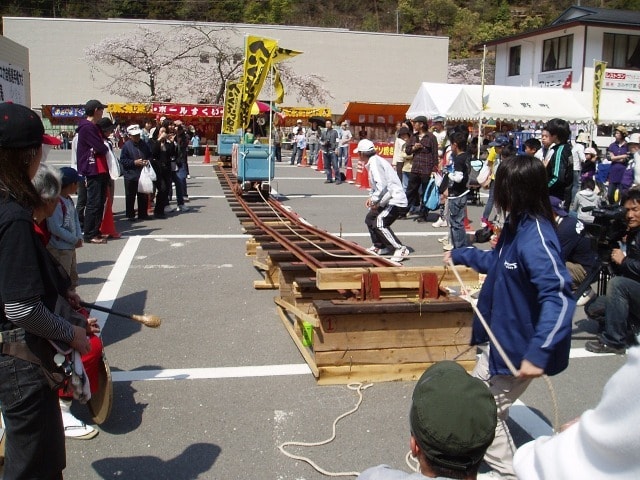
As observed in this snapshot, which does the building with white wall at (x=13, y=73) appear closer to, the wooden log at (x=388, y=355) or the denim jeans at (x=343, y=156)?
the wooden log at (x=388, y=355)

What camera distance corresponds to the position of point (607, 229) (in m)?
6.02

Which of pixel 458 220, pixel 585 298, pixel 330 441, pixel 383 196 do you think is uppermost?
pixel 383 196

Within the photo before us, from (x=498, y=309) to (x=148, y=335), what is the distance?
13.0ft

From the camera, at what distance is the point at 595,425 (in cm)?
115

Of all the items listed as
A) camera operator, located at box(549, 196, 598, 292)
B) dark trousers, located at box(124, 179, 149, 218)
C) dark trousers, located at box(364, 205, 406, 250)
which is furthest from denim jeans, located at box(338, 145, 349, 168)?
camera operator, located at box(549, 196, 598, 292)

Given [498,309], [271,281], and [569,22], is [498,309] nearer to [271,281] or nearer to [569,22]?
[271,281]

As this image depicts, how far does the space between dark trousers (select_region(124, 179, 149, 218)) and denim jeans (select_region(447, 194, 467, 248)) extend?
258 inches

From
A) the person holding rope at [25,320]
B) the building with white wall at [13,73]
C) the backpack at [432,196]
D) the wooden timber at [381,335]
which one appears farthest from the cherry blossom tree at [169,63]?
the person holding rope at [25,320]

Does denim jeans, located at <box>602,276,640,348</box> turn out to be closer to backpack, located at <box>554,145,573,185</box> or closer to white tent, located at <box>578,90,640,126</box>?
backpack, located at <box>554,145,573,185</box>

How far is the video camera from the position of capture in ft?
19.5

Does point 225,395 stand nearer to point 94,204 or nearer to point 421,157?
point 94,204

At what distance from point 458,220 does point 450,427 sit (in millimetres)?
7819

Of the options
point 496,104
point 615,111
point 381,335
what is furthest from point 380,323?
point 615,111

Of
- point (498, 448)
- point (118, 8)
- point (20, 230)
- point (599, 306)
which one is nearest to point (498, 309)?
point (498, 448)
